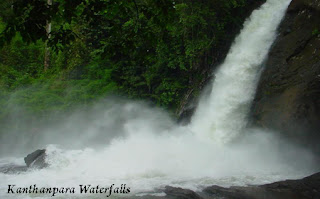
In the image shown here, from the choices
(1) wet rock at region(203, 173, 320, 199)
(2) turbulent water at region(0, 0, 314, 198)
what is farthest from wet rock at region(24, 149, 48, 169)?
(1) wet rock at region(203, 173, 320, 199)

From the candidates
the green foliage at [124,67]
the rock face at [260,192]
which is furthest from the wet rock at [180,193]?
the green foliage at [124,67]

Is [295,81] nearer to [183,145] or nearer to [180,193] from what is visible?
[183,145]

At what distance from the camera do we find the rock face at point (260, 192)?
6473 mm

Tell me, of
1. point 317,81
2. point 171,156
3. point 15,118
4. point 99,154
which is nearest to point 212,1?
point 317,81

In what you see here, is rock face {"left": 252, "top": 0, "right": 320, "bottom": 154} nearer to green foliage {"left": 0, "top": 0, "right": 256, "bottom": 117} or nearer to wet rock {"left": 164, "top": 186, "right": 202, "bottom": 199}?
green foliage {"left": 0, "top": 0, "right": 256, "bottom": 117}

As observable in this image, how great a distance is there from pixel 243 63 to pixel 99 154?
6.67 meters

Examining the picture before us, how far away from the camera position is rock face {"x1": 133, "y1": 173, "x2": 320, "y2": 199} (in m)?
6.47

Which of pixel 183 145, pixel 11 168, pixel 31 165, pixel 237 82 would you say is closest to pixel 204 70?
pixel 237 82

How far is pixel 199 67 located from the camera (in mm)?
14898

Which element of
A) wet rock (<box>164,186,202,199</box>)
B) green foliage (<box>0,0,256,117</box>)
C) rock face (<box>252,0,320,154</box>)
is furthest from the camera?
green foliage (<box>0,0,256,117</box>)

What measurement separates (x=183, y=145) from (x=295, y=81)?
4.41m

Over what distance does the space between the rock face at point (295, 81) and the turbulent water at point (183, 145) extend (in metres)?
0.53

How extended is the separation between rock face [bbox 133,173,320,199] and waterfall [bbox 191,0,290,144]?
3.80m

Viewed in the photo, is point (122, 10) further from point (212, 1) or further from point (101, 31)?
point (101, 31)
